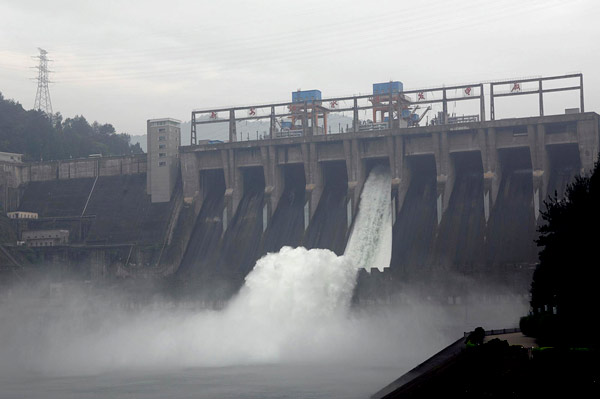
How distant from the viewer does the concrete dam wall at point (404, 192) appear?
3846 inches

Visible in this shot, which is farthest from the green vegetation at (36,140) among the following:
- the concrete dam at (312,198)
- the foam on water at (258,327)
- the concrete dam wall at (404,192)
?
the foam on water at (258,327)

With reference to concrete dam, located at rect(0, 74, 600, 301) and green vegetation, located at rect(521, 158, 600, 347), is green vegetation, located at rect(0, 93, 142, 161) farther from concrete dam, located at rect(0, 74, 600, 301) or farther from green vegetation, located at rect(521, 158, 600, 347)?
green vegetation, located at rect(521, 158, 600, 347)

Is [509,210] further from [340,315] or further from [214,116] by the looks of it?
[214,116]

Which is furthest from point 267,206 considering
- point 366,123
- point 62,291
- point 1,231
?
point 1,231

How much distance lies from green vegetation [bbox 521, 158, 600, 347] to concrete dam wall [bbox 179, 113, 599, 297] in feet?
102

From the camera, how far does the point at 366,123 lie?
12300cm

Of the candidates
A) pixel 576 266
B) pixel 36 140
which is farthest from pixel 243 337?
pixel 36 140

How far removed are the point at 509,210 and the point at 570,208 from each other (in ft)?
129

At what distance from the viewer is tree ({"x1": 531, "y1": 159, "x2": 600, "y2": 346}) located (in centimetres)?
4469

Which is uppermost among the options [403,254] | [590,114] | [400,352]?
[590,114]

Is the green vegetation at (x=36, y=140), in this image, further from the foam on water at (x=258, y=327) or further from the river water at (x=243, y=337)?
the foam on water at (x=258, y=327)

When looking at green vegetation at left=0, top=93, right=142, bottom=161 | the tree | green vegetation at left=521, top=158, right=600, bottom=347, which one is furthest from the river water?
green vegetation at left=0, top=93, right=142, bottom=161

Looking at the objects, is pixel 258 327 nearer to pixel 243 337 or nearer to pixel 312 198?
pixel 243 337

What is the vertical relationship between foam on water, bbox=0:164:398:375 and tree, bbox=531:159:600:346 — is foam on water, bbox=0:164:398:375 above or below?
below
